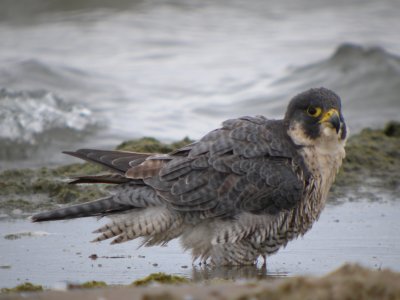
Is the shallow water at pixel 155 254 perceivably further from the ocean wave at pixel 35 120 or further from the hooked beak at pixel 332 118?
the ocean wave at pixel 35 120

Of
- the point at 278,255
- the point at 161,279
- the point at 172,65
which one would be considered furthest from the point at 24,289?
the point at 172,65

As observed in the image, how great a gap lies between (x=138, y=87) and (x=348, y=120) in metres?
3.69

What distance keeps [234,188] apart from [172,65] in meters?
8.97

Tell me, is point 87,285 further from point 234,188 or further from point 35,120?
point 35,120

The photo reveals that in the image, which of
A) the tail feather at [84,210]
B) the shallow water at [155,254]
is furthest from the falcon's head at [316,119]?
the tail feather at [84,210]

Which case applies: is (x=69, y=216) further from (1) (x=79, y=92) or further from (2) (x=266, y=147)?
(1) (x=79, y=92)

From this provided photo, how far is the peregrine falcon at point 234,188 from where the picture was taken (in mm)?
7262

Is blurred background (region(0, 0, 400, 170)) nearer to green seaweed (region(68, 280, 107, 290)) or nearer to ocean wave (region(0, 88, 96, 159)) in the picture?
ocean wave (region(0, 88, 96, 159))

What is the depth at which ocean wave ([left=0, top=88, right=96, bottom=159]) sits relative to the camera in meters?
11.5

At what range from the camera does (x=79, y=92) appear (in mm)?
14430

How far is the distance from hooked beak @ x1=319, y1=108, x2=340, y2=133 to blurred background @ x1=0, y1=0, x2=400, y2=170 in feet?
15.5

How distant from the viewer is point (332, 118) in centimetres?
739

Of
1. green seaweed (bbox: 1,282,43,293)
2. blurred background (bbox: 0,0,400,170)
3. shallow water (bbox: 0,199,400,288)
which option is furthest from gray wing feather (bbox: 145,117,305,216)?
blurred background (bbox: 0,0,400,170)

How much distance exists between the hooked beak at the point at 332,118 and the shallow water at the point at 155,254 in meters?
1.09
